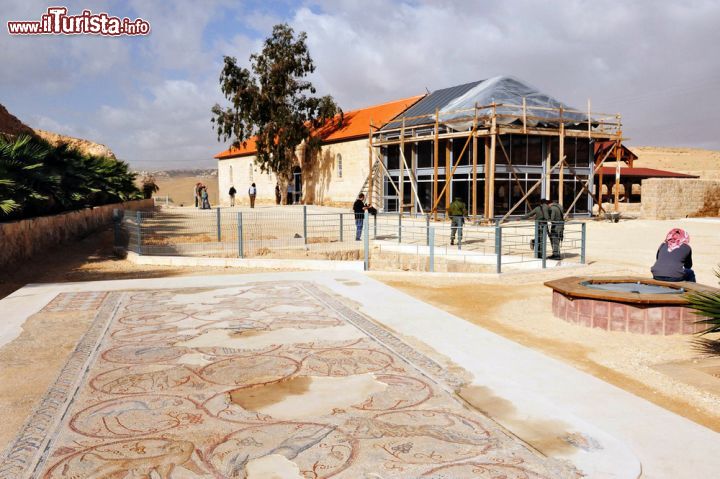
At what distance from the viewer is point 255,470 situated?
3428 mm

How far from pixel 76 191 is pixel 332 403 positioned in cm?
1711

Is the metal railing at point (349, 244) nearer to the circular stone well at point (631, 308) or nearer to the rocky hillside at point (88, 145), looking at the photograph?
the circular stone well at point (631, 308)

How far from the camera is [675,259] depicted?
894 centimetres

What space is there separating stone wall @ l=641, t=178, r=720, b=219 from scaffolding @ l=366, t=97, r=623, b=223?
10.2ft

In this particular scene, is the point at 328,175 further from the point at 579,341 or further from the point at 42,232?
the point at 579,341

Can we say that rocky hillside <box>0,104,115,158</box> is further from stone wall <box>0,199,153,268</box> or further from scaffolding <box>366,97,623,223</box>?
scaffolding <box>366,97,623,223</box>

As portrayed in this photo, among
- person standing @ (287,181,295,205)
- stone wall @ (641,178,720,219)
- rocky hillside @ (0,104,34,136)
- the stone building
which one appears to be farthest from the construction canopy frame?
rocky hillside @ (0,104,34,136)

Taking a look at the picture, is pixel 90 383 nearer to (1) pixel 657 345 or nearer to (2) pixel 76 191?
(1) pixel 657 345

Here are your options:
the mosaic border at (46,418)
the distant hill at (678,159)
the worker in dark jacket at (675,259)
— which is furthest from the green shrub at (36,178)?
the distant hill at (678,159)

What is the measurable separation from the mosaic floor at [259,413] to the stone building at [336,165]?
90.2ft

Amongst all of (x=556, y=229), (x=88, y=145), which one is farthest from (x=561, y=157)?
(x=88, y=145)

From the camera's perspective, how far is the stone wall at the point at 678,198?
30000 mm

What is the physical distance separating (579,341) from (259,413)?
14.9ft

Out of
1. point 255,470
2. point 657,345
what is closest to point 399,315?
point 657,345
